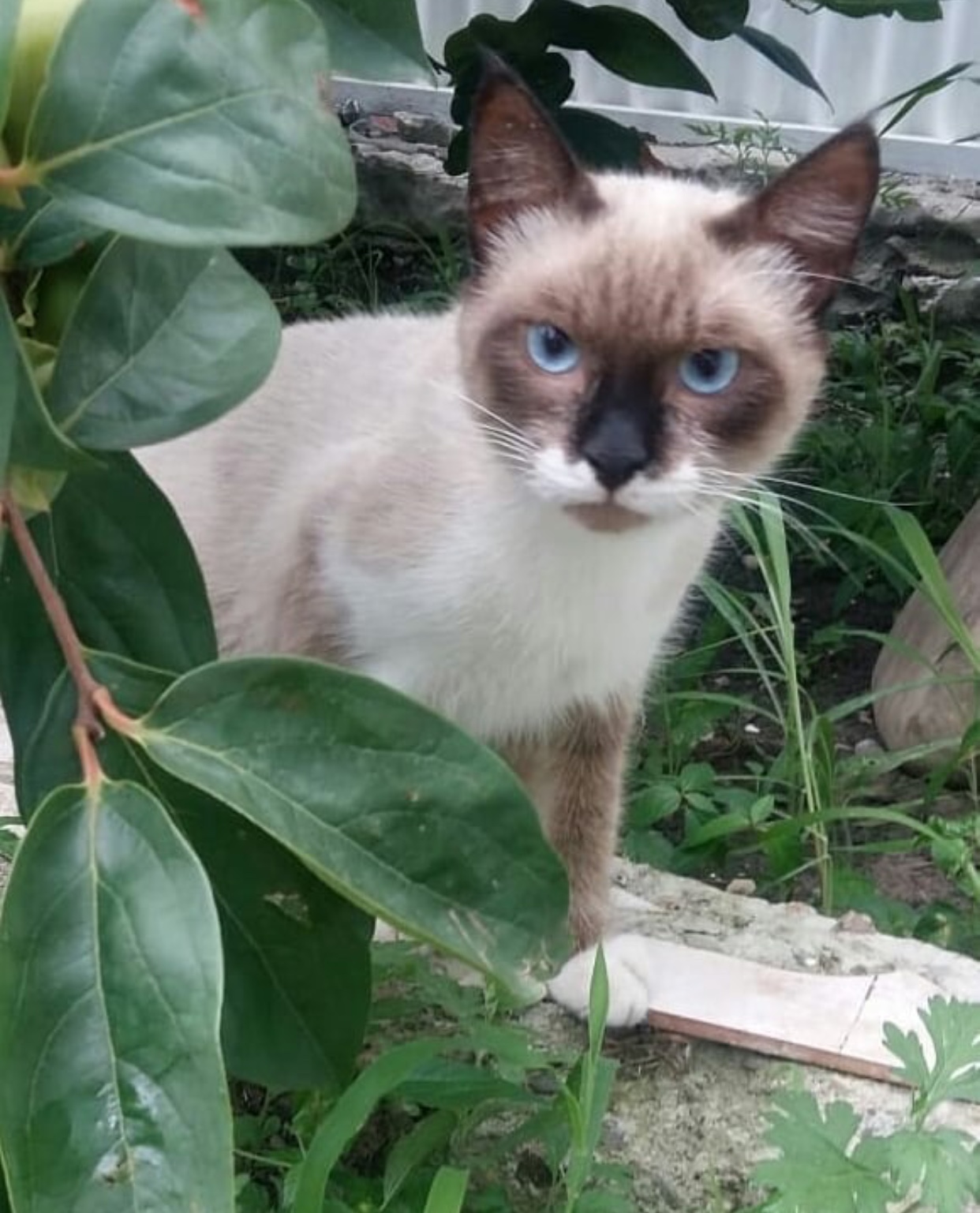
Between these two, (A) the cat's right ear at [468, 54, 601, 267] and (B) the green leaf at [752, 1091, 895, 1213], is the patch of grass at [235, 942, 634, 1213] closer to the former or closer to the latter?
(B) the green leaf at [752, 1091, 895, 1213]

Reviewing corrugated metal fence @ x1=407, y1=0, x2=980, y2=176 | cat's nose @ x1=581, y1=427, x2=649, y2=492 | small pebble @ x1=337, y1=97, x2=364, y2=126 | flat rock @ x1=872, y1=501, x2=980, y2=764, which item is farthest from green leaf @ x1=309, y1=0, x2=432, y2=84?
small pebble @ x1=337, y1=97, x2=364, y2=126

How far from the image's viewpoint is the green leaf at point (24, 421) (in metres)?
0.57

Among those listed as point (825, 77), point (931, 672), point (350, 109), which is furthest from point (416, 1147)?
point (350, 109)

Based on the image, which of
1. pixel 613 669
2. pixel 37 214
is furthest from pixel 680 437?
pixel 37 214

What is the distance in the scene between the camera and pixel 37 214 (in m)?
0.64

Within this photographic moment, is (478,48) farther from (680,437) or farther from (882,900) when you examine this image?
(882,900)

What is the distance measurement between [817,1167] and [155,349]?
0.71 m

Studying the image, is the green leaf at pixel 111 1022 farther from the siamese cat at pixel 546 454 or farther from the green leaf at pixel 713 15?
the green leaf at pixel 713 15

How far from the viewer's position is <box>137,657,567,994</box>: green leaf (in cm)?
66

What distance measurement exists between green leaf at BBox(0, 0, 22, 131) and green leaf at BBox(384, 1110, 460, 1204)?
838mm

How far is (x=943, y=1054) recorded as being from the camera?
1.19m

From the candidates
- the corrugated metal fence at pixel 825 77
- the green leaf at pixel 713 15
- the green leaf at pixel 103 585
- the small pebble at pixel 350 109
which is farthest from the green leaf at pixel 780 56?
the small pebble at pixel 350 109

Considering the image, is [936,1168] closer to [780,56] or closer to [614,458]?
[614,458]

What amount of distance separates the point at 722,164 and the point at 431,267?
62cm
